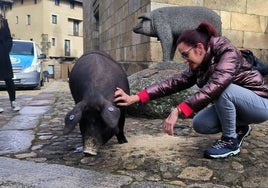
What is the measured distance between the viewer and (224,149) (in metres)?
2.96

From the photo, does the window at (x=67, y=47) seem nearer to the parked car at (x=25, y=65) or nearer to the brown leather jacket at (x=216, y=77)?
the parked car at (x=25, y=65)

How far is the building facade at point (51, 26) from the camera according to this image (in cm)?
4112

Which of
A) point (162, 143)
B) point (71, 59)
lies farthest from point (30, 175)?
point (71, 59)

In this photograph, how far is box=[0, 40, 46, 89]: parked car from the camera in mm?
11360

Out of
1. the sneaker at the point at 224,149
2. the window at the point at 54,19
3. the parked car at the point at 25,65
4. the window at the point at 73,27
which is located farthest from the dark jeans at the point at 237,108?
the window at the point at 73,27

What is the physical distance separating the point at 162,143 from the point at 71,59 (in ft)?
135

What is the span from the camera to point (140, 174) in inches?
105

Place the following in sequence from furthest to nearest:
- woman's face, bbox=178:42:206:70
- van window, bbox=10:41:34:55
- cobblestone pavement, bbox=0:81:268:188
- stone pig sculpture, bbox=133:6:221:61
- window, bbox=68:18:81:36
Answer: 1. window, bbox=68:18:81:36
2. van window, bbox=10:41:34:55
3. stone pig sculpture, bbox=133:6:221:61
4. woman's face, bbox=178:42:206:70
5. cobblestone pavement, bbox=0:81:268:188

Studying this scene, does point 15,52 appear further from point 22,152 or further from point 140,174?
point 140,174

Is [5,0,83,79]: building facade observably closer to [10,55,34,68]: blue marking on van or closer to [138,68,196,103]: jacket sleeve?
[10,55,34,68]: blue marking on van

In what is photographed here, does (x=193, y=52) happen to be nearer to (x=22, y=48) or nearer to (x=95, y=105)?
(x=95, y=105)

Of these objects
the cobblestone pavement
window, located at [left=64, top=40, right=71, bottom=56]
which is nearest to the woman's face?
the cobblestone pavement

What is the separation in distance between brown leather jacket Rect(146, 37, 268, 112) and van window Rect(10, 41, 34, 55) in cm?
960

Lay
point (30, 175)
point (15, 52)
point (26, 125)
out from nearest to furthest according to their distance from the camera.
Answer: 1. point (30, 175)
2. point (26, 125)
3. point (15, 52)
